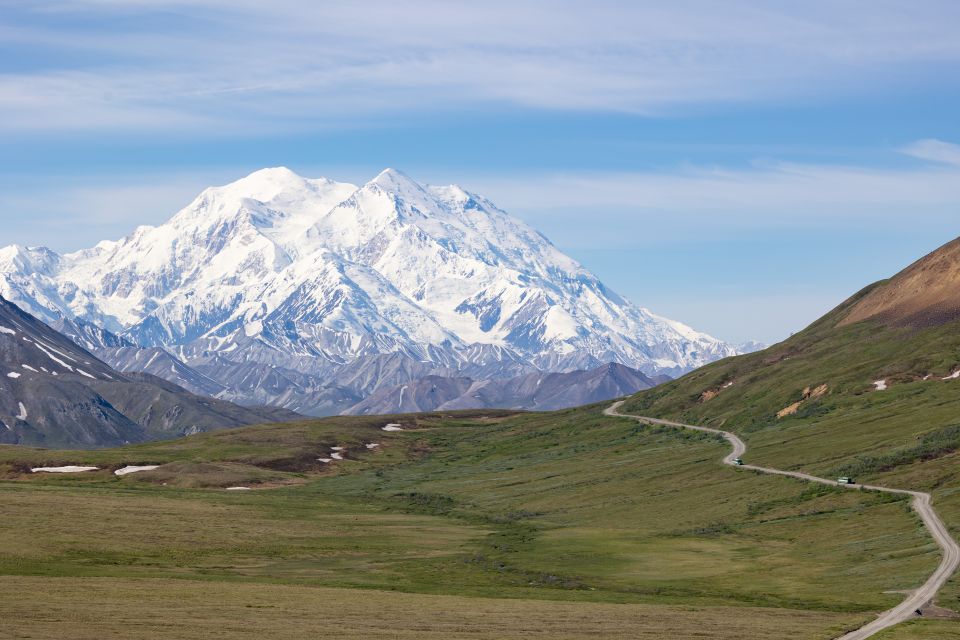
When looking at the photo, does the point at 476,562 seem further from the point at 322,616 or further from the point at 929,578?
the point at 929,578

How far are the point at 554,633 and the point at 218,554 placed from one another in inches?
2285

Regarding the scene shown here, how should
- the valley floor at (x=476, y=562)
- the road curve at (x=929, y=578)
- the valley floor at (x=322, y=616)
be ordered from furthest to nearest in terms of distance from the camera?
the valley floor at (x=476, y=562)
the road curve at (x=929, y=578)
the valley floor at (x=322, y=616)

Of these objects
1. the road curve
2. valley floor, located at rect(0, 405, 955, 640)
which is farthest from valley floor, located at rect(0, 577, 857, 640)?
the road curve

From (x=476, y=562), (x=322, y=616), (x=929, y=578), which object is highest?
(x=322, y=616)

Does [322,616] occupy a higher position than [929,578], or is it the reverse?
[322,616]

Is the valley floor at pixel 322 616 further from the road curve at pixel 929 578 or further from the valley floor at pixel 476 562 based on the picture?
the road curve at pixel 929 578

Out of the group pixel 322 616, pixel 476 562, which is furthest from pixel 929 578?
pixel 322 616

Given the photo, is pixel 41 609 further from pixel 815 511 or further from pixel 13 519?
pixel 815 511

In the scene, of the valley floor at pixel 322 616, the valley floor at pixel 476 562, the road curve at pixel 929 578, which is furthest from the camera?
the valley floor at pixel 476 562

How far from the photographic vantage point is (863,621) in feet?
269

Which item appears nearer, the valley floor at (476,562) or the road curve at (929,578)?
the road curve at (929,578)

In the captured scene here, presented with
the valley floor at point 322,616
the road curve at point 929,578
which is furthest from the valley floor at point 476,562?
the road curve at point 929,578

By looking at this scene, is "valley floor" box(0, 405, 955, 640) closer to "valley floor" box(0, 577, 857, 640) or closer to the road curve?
"valley floor" box(0, 577, 857, 640)

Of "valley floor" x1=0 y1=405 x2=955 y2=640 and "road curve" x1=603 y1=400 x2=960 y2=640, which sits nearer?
"road curve" x1=603 y1=400 x2=960 y2=640
